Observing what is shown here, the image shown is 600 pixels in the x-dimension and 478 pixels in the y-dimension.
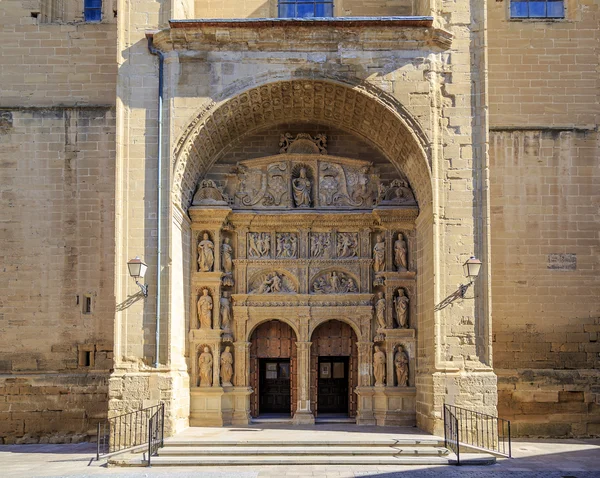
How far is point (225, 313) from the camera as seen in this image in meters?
17.2

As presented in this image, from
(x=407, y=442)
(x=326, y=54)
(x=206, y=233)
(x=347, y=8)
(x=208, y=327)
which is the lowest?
(x=407, y=442)

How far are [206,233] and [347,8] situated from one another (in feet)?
19.2

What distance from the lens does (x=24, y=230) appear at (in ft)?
56.7

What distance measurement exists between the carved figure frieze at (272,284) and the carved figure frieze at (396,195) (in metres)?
2.64

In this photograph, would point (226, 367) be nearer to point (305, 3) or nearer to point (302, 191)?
point (302, 191)

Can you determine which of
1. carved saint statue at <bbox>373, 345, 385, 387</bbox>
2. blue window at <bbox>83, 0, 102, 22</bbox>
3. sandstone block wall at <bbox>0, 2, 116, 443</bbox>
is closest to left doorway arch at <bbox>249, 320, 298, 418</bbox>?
carved saint statue at <bbox>373, 345, 385, 387</bbox>

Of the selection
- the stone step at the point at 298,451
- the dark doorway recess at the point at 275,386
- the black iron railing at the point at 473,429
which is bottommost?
the stone step at the point at 298,451

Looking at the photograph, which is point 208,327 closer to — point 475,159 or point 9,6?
point 475,159

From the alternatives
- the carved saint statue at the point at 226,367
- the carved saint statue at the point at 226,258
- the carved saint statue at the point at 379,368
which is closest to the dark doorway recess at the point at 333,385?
the carved saint statue at the point at 379,368

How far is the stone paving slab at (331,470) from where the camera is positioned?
493 inches

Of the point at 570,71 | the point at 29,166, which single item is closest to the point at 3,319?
the point at 29,166

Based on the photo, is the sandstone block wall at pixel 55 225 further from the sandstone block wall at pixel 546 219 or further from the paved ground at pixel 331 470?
the sandstone block wall at pixel 546 219

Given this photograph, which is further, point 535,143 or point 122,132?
point 535,143

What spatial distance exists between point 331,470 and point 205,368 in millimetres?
4775
